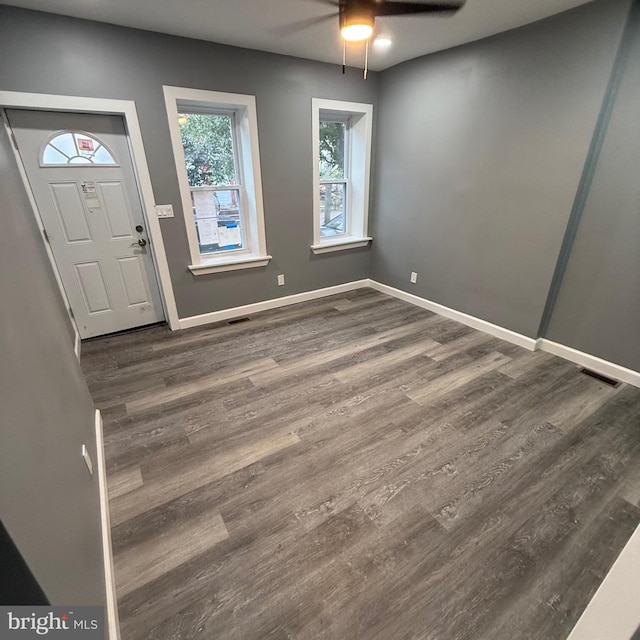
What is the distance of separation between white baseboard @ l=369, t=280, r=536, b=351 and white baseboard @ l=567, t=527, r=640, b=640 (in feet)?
6.85

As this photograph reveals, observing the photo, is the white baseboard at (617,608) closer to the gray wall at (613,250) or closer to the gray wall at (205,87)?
the gray wall at (613,250)

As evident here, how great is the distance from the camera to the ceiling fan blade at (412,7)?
1786mm

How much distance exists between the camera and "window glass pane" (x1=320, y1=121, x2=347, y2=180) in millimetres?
3957

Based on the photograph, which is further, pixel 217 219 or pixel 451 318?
pixel 451 318

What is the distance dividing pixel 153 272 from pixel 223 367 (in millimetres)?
1405

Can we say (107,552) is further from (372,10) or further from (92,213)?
(372,10)

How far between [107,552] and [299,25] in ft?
11.6

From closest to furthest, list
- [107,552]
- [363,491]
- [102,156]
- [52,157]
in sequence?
[107,552]
[363,491]
[52,157]
[102,156]

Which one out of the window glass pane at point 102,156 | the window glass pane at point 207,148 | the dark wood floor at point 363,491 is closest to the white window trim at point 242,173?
the window glass pane at point 207,148

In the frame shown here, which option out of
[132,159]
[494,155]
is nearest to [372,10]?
[494,155]

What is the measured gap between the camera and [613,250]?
243 cm

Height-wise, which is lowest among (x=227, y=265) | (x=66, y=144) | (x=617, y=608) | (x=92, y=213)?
(x=617, y=608)

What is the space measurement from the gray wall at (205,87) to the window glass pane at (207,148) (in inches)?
11.6

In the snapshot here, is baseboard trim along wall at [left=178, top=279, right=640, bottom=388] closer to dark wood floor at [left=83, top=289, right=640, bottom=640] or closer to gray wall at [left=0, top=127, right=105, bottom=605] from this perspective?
dark wood floor at [left=83, top=289, right=640, bottom=640]
